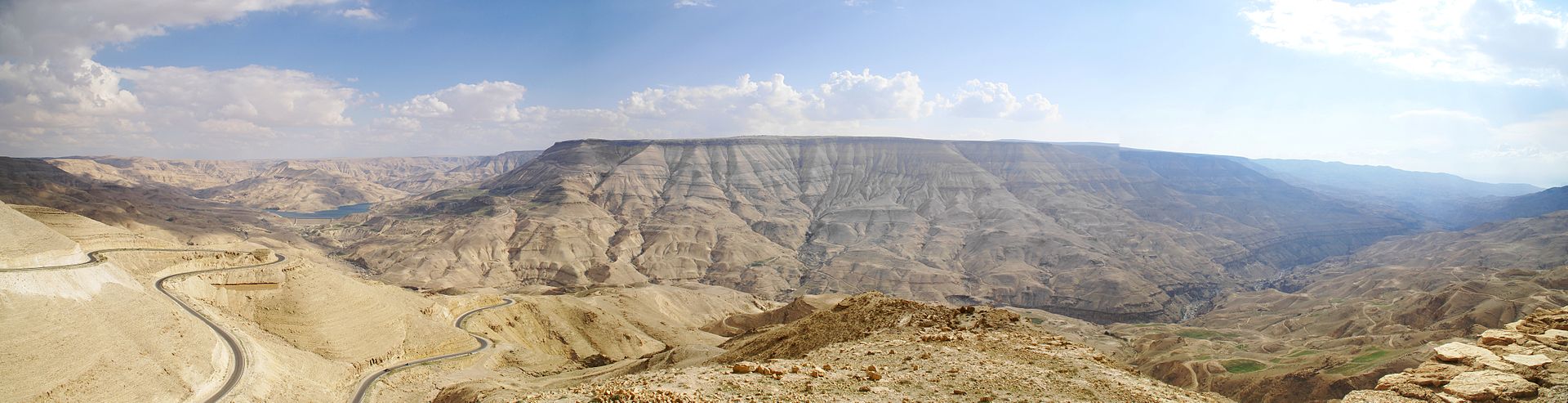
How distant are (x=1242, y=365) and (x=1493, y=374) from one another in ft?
200

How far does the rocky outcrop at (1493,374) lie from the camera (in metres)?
15.2

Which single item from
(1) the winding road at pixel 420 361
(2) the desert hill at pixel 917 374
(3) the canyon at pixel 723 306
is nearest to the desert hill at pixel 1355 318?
(3) the canyon at pixel 723 306

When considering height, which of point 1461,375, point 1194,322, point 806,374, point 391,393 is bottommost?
point 1194,322

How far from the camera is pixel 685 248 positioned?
168 m

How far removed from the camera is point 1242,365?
68250 mm

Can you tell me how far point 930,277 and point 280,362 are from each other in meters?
125

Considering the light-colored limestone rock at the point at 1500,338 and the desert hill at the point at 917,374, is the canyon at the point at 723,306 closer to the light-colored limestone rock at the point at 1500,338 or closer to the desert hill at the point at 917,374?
the desert hill at the point at 917,374

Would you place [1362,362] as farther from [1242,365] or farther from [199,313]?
[199,313]

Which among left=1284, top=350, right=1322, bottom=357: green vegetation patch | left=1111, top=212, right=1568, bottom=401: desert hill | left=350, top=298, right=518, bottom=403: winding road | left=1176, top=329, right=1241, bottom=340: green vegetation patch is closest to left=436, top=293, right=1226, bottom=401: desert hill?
left=350, top=298, right=518, bottom=403: winding road

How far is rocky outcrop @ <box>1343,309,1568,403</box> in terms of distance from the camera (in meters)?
15.2

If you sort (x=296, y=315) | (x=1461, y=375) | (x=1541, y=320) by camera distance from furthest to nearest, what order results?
1. (x=296, y=315)
2. (x=1541, y=320)
3. (x=1461, y=375)

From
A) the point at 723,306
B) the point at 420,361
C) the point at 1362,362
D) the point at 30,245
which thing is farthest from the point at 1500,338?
the point at 723,306

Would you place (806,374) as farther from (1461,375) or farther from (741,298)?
(741,298)

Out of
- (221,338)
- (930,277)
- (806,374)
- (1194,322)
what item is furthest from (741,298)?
(806,374)
